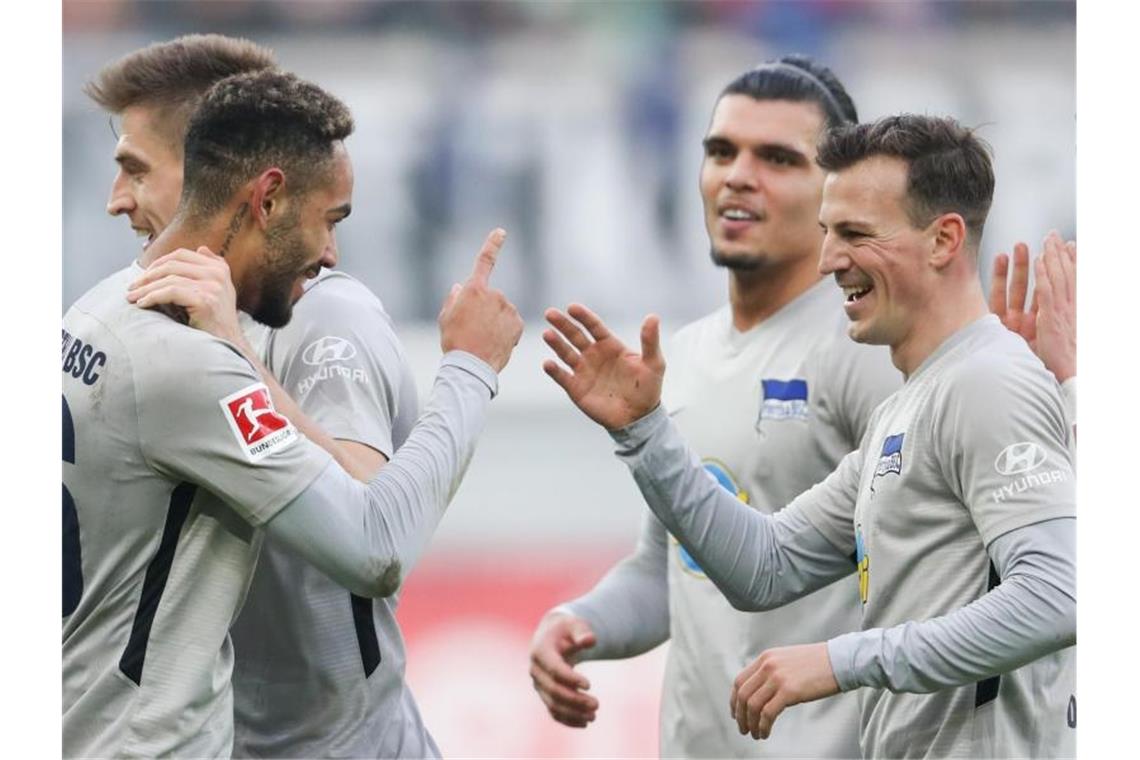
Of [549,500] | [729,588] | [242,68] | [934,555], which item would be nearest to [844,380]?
[729,588]

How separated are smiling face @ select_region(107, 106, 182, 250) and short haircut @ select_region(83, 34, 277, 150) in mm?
19

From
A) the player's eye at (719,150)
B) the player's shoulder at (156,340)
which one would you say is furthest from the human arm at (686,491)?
the player's eye at (719,150)

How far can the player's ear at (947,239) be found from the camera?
9.48 feet

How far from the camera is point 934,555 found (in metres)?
2.70

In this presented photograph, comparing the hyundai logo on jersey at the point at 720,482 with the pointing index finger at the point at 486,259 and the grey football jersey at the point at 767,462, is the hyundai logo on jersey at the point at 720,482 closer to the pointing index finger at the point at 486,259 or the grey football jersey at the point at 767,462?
the grey football jersey at the point at 767,462

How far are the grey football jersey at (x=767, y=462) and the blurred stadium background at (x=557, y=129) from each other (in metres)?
3.97

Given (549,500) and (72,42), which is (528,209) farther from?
(72,42)

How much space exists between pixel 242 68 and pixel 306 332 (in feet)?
2.33

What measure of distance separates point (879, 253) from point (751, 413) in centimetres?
86

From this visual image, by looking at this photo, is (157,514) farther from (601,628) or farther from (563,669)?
(601,628)

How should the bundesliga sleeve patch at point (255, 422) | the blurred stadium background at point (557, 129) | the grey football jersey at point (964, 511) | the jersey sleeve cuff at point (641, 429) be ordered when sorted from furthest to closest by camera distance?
the blurred stadium background at point (557, 129) → the jersey sleeve cuff at point (641, 429) → the grey football jersey at point (964, 511) → the bundesliga sleeve patch at point (255, 422)

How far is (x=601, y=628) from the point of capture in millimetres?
3801

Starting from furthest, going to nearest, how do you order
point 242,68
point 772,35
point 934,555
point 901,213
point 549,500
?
point 772,35 → point 549,500 → point 242,68 → point 901,213 → point 934,555

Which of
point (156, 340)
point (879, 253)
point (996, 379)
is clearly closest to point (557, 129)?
point (879, 253)
